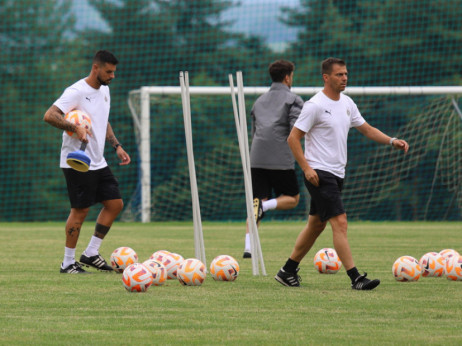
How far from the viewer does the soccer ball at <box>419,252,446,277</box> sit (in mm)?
8391

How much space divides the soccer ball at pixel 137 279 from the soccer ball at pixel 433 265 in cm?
274

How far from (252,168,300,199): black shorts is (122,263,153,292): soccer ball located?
3.83 m

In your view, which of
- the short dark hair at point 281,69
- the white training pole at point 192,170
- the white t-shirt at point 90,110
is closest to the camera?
the white training pole at point 192,170

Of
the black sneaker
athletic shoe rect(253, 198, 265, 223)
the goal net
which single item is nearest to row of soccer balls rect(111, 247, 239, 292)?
the black sneaker

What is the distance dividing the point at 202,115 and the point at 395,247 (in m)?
17.5

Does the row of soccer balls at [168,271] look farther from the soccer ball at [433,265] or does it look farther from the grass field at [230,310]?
the soccer ball at [433,265]

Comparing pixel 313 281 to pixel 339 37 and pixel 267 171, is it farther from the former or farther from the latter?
pixel 339 37

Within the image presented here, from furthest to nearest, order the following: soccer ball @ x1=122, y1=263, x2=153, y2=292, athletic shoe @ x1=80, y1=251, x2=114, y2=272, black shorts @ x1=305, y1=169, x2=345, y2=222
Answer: athletic shoe @ x1=80, y1=251, x2=114, y2=272 < black shorts @ x1=305, y1=169, x2=345, y2=222 < soccer ball @ x1=122, y1=263, x2=153, y2=292

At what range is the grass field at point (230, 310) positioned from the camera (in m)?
5.13

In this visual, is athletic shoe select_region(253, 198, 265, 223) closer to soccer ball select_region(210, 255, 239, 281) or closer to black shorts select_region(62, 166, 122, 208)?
black shorts select_region(62, 166, 122, 208)

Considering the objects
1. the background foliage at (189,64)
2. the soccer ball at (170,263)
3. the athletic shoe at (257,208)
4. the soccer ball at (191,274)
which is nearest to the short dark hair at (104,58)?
the soccer ball at (170,263)

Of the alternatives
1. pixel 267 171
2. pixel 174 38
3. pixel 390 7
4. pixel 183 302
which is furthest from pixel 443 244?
pixel 174 38

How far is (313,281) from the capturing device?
8.12 meters

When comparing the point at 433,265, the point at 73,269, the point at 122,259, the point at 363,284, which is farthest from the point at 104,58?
the point at 433,265
